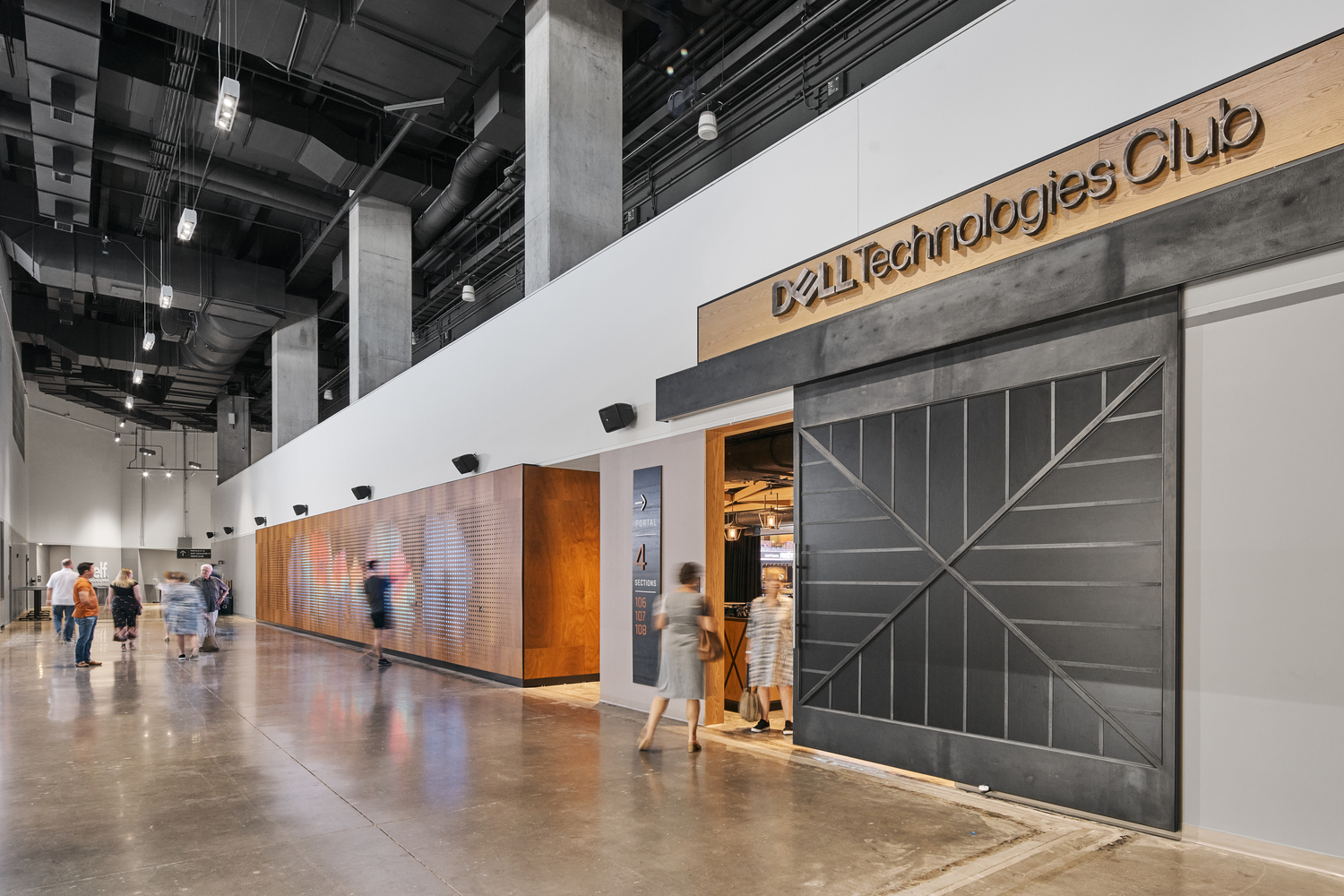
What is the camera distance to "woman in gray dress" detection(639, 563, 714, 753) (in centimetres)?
586

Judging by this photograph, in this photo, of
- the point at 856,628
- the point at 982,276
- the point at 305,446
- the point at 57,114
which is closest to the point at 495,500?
the point at 856,628

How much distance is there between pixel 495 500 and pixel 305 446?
10.0m

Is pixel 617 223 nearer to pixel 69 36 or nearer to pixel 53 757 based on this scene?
pixel 69 36

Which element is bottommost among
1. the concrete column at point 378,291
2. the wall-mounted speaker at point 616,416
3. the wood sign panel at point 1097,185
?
the wall-mounted speaker at point 616,416

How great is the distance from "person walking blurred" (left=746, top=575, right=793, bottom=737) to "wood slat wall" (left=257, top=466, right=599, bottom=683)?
11.5 feet

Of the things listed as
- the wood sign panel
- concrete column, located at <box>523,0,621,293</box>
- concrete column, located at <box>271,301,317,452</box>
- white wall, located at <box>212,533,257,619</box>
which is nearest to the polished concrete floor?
the wood sign panel

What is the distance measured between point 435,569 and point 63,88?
7.51 meters

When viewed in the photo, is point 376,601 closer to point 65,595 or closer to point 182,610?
point 182,610

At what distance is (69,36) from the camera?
30.1ft

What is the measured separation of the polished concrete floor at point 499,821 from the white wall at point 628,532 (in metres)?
0.62

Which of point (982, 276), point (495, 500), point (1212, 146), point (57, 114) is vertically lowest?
point (495, 500)

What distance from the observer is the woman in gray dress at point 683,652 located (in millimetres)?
5863

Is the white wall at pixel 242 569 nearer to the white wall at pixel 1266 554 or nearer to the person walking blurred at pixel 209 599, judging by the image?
the person walking blurred at pixel 209 599

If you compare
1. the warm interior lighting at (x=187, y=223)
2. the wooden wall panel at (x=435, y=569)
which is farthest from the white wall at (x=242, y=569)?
the warm interior lighting at (x=187, y=223)
